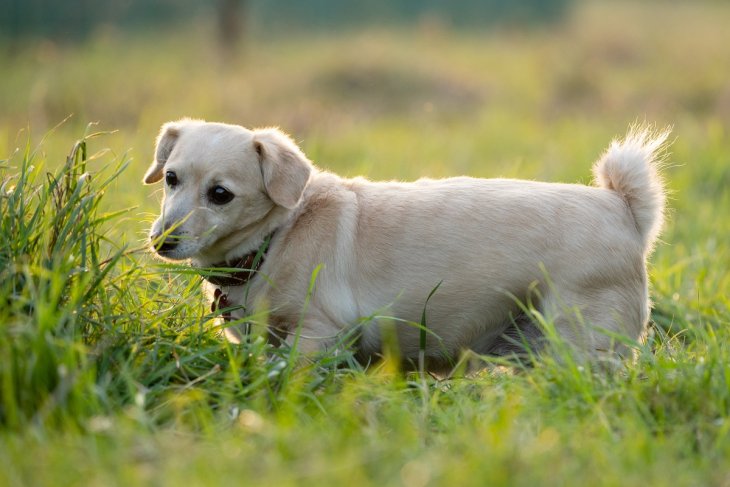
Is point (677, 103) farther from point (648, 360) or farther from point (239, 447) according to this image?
point (239, 447)

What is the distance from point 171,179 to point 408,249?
3.00ft

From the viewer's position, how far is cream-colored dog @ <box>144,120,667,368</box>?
318 cm

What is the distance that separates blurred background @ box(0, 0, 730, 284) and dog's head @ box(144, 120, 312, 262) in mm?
215

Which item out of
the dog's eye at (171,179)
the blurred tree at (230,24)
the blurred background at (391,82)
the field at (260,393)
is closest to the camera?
the field at (260,393)

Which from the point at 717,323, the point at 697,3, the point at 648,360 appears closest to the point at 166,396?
the point at 648,360

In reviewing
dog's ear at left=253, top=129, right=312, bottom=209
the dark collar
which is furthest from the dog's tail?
the dark collar

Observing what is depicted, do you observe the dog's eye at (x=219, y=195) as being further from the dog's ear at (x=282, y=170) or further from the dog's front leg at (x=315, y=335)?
the dog's front leg at (x=315, y=335)

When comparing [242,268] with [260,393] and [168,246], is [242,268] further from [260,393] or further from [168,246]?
[260,393]

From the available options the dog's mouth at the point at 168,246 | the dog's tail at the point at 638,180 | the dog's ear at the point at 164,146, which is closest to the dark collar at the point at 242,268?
the dog's mouth at the point at 168,246

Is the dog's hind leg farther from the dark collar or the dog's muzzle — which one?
the dog's muzzle

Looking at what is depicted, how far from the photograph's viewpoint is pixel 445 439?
8.00 feet

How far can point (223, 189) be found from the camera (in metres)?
3.25

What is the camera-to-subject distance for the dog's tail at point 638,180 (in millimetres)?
3355

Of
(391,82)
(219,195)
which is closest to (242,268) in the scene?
(219,195)
